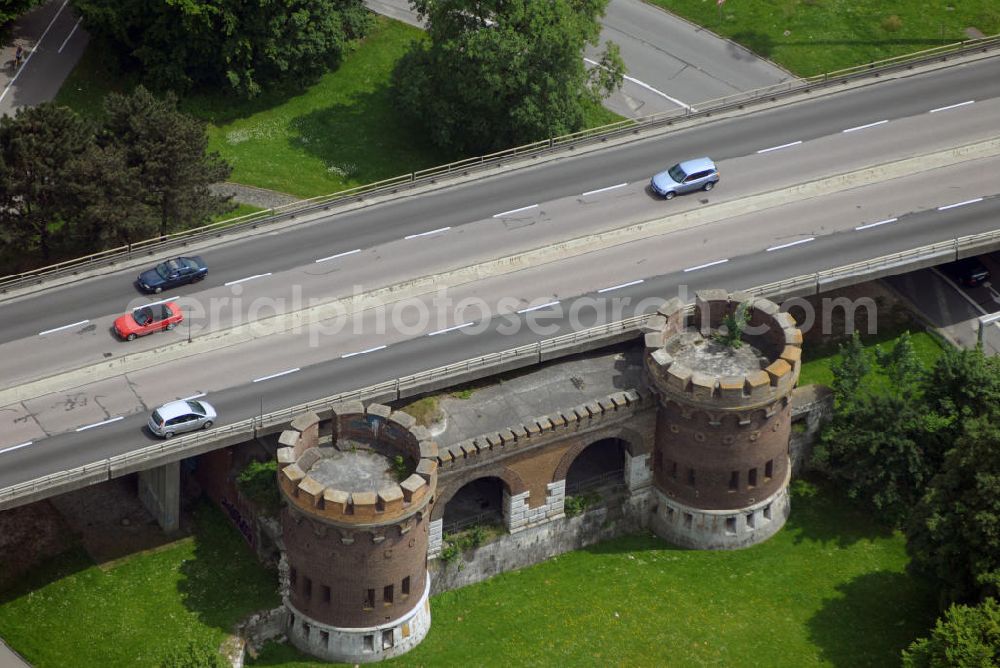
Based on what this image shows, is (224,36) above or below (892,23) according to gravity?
above

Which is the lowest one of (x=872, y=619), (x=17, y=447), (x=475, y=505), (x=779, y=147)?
(x=872, y=619)

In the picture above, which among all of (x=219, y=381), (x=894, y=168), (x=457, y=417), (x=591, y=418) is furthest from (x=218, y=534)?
(x=894, y=168)

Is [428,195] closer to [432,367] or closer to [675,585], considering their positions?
[432,367]

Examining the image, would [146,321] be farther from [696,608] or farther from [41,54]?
[41,54]

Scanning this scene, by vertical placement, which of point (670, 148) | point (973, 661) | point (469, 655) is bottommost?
point (469, 655)

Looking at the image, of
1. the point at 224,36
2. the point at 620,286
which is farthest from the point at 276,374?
the point at 224,36

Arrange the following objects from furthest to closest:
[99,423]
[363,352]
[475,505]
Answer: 1. [363,352]
2. [475,505]
3. [99,423]

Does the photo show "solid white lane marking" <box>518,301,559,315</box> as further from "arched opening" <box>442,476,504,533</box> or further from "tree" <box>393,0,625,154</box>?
"tree" <box>393,0,625,154</box>
